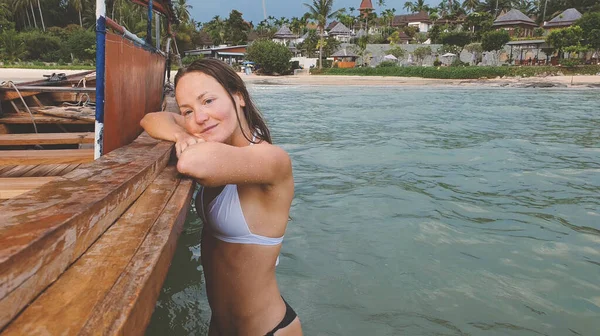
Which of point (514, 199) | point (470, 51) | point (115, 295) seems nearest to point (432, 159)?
point (514, 199)

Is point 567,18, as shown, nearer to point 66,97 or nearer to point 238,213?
point 66,97

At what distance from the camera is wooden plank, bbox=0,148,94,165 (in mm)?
3033

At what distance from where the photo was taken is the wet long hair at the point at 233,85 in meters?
1.89

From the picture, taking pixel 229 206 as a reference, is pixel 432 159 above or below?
below

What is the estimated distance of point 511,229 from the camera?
485 centimetres

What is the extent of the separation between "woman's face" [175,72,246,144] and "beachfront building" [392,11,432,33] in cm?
8836

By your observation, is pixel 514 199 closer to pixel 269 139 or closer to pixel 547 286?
pixel 547 286

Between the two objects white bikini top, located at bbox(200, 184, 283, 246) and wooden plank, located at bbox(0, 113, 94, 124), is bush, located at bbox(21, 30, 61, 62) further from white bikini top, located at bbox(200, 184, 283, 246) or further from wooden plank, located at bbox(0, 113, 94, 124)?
white bikini top, located at bbox(200, 184, 283, 246)

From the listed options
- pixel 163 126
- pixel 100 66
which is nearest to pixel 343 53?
pixel 100 66

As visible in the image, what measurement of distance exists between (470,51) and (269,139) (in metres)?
54.2

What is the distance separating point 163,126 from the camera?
2379 mm

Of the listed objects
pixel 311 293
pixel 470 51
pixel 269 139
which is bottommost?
pixel 311 293

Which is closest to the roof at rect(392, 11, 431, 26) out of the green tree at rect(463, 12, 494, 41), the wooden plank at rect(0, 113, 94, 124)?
the green tree at rect(463, 12, 494, 41)

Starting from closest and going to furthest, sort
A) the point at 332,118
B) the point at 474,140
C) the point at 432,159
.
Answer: the point at 432,159 → the point at 474,140 → the point at 332,118
